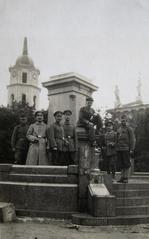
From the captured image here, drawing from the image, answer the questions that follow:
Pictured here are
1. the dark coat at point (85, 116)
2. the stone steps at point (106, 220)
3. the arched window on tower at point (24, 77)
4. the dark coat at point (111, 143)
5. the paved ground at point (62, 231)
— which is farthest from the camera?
the arched window on tower at point (24, 77)

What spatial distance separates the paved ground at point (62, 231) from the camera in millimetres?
6572

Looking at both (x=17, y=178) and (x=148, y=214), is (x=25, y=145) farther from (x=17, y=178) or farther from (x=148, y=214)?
(x=148, y=214)

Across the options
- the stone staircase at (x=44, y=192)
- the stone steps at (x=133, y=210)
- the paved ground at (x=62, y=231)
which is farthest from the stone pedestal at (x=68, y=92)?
the paved ground at (x=62, y=231)

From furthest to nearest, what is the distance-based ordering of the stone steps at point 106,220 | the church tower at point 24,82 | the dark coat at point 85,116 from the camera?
the church tower at point 24,82
the dark coat at point 85,116
the stone steps at point 106,220

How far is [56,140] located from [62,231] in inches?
181

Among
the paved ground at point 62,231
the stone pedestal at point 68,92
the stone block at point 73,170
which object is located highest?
the stone pedestal at point 68,92

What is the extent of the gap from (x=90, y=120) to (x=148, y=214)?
15.4 ft

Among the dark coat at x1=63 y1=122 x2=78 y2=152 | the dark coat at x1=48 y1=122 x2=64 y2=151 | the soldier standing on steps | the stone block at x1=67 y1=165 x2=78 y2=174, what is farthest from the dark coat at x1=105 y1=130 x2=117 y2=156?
the stone block at x1=67 y1=165 x2=78 y2=174

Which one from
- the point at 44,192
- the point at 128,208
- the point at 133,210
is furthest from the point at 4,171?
the point at 133,210

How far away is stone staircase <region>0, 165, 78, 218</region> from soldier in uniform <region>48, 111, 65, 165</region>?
2.01m

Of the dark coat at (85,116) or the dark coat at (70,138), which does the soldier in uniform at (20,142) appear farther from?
the dark coat at (85,116)

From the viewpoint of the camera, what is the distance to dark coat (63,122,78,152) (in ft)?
37.4

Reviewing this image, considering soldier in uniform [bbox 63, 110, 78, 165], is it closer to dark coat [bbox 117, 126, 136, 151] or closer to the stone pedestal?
dark coat [bbox 117, 126, 136, 151]

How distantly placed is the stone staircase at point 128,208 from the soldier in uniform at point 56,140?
98.7 inches
